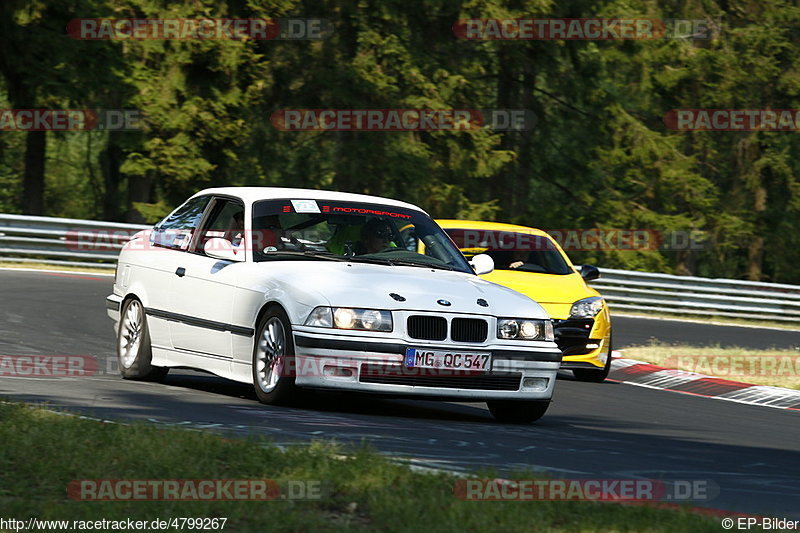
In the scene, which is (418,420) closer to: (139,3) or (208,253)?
(208,253)

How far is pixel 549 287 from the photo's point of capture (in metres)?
14.0

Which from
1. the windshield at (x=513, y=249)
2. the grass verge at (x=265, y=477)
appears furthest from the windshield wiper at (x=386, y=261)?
the windshield at (x=513, y=249)

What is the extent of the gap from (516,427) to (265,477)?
3.57 metres

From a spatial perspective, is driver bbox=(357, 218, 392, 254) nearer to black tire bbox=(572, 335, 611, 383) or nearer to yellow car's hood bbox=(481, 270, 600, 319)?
yellow car's hood bbox=(481, 270, 600, 319)

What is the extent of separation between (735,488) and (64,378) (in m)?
5.53

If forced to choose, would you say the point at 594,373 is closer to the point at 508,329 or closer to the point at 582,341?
the point at 582,341

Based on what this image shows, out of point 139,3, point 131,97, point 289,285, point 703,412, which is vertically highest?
point 139,3

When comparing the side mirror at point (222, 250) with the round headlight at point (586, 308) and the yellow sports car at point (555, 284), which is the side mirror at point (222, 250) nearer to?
the yellow sports car at point (555, 284)

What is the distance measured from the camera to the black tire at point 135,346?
423 inches

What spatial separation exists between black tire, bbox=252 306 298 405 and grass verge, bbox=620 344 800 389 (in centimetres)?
748

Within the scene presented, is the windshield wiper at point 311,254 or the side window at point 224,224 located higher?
the side window at point 224,224

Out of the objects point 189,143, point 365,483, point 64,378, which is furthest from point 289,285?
point 189,143

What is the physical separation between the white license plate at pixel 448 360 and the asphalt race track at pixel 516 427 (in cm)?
41

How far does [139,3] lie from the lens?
32.5 m
